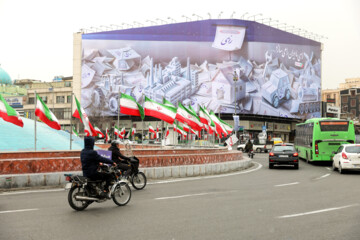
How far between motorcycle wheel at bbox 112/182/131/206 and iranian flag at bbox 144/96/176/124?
12366mm

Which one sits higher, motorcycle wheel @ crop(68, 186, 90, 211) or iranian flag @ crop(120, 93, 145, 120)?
iranian flag @ crop(120, 93, 145, 120)

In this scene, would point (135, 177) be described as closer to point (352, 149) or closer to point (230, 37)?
point (352, 149)

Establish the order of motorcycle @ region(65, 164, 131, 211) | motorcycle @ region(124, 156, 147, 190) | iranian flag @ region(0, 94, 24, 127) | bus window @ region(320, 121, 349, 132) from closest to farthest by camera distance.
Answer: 1. motorcycle @ region(65, 164, 131, 211)
2. motorcycle @ region(124, 156, 147, 190)
3. iranian flag @ region(0, 94, 24, 127)
4. bus window @ region(320, 121, 349, 132)

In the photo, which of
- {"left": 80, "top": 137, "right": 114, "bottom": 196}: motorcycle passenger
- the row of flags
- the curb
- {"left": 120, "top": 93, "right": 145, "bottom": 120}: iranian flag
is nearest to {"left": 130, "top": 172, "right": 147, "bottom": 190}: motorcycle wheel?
the curb

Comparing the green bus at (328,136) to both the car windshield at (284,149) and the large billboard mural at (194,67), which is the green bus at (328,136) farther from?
the large billboard mural at (194,67)

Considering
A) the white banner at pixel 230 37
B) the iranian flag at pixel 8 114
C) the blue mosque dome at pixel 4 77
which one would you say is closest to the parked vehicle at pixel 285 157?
the iranian flag at pixel 8 114

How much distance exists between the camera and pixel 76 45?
9394 centimetres

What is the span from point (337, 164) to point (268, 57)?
6940cm

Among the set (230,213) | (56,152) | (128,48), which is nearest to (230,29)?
(128,48)

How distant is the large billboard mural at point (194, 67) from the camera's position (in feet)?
286

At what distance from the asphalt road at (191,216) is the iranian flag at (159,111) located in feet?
32.2

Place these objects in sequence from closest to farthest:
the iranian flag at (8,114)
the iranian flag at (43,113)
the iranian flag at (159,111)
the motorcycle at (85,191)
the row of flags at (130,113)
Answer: the motorcycle at (85,191) < the iranian flag at (8,114) < the row of flags at (130,113) < the iranian flag at (43,113) < the iranian flag at (159,111)

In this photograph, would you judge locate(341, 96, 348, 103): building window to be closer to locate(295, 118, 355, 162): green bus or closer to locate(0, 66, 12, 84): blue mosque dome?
locate(0, 66, 12, 84): blue mosque dome

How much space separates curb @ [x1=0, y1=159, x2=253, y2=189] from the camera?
14.0 m
